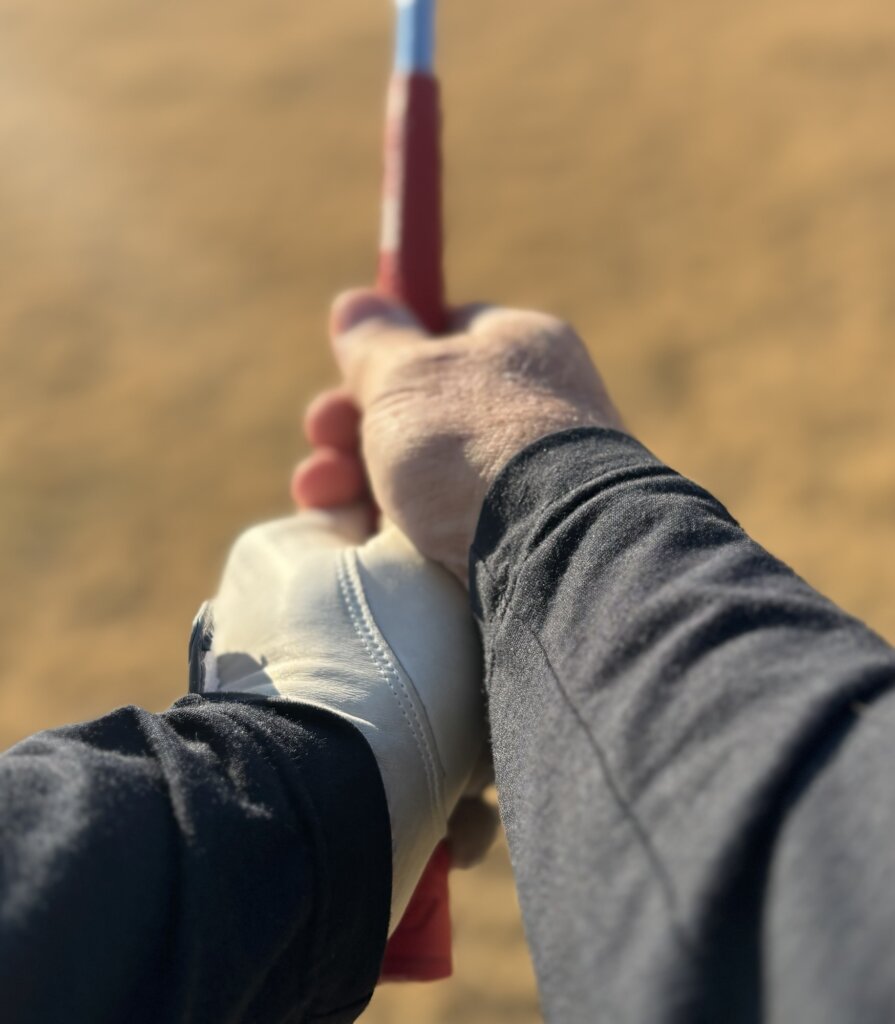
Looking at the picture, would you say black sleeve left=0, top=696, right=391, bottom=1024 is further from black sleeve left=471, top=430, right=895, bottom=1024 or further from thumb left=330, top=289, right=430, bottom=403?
thumb left=330, top=289, right=430, bottom=403

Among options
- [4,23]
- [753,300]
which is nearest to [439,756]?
[753,300]

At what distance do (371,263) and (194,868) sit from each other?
2.30 meters

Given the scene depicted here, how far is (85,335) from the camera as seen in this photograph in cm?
252

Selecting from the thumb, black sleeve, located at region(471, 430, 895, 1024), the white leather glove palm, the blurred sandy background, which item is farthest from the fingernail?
the blurred sandy background

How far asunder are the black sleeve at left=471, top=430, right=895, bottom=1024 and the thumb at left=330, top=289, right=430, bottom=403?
345mm

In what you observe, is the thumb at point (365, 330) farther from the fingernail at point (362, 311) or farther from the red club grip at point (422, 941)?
the red club grip at point (422, 941)

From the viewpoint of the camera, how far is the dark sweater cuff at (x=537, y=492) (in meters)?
0.63

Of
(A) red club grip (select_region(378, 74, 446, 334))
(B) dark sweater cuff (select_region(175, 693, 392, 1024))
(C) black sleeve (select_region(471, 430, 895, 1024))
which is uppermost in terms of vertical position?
(A) red club grip (select_region(378, 74, 446, 334))

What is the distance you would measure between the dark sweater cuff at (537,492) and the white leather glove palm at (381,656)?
0.19ft

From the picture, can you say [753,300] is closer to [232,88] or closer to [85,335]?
[85,335]

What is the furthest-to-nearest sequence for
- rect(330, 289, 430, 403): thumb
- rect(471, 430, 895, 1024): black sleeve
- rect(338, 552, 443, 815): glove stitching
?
1. rect(330, 289, 430, 403): thumb
2. rect(338, 552, 443, 815): glove stitching
3. rect(471, 430, 895, 1024): black sleeve

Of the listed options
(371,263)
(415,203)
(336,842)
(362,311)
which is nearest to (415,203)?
(415,203)

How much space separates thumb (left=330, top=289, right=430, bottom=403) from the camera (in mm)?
909

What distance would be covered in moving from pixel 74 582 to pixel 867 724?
1871mm
